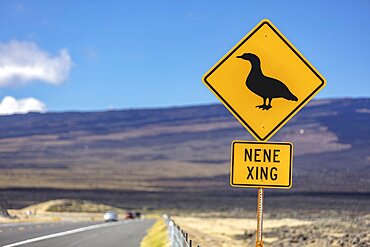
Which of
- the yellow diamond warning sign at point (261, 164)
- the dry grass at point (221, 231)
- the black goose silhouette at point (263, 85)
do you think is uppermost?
the dry grass at point (221, 231)

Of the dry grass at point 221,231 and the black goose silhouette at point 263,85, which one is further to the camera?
the dry grass at point 221,231

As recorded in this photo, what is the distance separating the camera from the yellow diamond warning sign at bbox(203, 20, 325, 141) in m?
7.63

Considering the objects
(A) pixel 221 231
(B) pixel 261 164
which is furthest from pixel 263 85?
(A) pixel 221 231

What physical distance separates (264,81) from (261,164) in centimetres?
83

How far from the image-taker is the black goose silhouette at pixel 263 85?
300 inches

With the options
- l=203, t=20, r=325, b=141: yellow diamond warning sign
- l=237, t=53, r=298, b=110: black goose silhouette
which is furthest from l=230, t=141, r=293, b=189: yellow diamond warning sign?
l=237, t=53, r=298, b=110: black goose silhouette

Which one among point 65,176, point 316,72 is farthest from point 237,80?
point 65,176

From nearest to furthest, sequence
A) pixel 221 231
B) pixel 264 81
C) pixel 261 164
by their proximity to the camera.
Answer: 1. pixel 261 164
2. pixel 264 81
3. pixel 221 231

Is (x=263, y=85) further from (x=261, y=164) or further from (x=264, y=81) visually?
(x=261, y=164)

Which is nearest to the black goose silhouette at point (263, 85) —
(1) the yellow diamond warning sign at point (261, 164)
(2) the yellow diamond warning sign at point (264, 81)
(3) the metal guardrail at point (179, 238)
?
(2) the yellow diamond warning sign at point (264, 81)

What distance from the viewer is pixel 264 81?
25.3ft

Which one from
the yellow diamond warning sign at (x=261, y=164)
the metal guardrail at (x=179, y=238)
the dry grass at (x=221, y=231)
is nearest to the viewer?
the yellow diamond warning sign at (x=261, y=164)

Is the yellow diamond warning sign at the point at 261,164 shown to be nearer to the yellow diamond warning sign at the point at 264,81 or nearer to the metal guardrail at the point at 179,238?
the yellow diamond warning sign at the point at 264,81

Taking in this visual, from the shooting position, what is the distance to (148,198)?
138 meters
